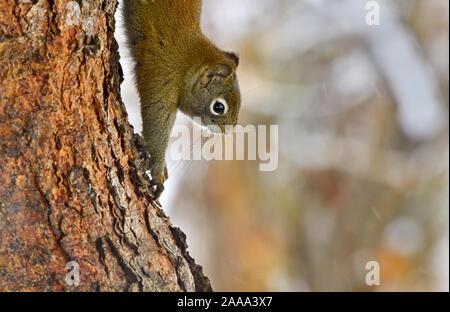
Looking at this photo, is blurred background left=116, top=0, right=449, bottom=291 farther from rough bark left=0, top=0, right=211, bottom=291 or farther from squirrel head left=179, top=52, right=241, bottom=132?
rough bark left=0, top=0, right=211, bottom=291

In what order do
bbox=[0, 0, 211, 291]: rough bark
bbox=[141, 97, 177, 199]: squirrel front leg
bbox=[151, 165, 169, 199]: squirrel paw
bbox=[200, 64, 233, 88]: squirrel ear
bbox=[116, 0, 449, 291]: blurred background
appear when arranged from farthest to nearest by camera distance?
bbox=[116, 0, 449, 291]: blurred background
bbox=[200, 64, 233, 88]: squirrel ear
bbox=[141, 97, 177, 199]: squirrel front leg
bbox=[151, 165, 169, 199]: squirrel paw
bbox=[0, 0, 211, 291]: rough bark

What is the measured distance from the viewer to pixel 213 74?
2.80 meters

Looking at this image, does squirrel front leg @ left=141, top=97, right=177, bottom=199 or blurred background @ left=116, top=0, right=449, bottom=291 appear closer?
squirrel front leg @ left=141, top=97, right=177, bottom=199

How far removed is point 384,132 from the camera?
6.09 meters

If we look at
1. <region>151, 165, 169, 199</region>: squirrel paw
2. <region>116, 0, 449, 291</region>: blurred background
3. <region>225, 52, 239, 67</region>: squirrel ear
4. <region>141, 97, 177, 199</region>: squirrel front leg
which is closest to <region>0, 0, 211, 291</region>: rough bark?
<region>151, 165, 169, 199</region>: squirrel paw

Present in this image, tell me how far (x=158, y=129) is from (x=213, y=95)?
0.33 meters

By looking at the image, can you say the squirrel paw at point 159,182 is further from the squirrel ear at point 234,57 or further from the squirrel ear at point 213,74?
the squirrel ear at point 234,57

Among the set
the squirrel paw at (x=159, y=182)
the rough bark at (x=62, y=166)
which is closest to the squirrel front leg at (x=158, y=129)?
the squirrel paw at (x=159, y=182)

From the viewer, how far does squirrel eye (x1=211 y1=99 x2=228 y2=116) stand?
9.28ft

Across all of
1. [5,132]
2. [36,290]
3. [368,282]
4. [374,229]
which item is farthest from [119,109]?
[374,229]

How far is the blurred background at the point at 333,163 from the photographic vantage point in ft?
19.6

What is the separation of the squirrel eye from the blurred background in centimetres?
301

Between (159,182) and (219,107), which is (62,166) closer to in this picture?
(159,182)

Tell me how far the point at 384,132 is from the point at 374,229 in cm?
96
